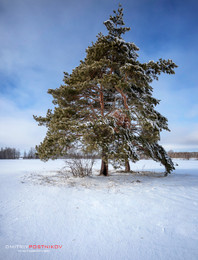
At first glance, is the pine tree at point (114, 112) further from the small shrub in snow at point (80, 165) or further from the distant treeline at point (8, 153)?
the distant treeline at point (8, 153)

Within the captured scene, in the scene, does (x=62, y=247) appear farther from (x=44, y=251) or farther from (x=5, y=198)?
(x=5, y=198)

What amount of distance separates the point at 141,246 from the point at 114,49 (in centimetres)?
914

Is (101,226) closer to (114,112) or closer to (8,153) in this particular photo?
(114,112)

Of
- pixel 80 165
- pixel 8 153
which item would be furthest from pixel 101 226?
pixel 8 153

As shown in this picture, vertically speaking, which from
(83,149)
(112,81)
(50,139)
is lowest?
(83,149)

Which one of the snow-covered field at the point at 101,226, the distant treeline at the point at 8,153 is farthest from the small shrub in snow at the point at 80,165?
the distant treeline at the point at 8,153

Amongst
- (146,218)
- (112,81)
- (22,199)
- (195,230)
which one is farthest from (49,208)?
(112,81)

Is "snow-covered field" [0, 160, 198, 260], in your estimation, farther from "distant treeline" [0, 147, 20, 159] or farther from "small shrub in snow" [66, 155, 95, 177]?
"distant treeline" [0, 147, 20, 159]

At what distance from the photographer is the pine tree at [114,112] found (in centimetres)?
721

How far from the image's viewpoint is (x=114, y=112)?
884cm

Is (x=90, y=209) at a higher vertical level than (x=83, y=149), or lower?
lower

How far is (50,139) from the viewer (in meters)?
8.27

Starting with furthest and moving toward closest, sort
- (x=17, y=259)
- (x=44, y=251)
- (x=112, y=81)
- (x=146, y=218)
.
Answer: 1. (x=112, y=81)
2. (x=146, y=218)
3. (x=44, y=251)
4. (x=17, y=259)

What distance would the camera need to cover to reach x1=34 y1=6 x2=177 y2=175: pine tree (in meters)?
7.21
